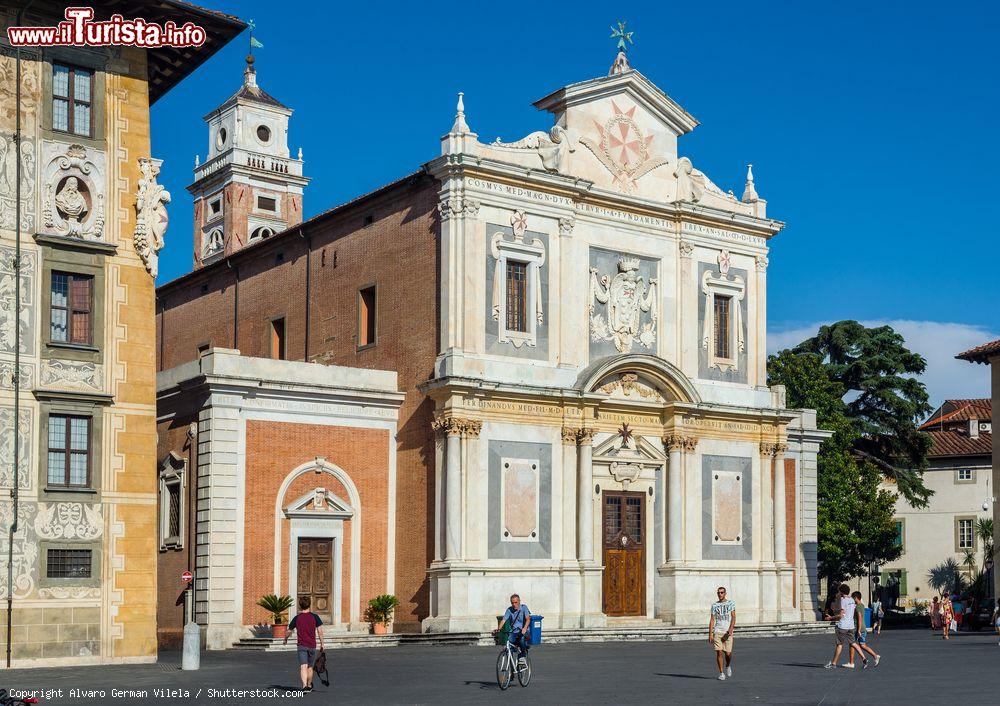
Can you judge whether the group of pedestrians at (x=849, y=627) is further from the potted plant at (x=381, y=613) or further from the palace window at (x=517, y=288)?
the palace window at (x=517, y=288)

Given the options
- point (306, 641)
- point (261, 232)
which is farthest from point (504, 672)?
point (261, 232)

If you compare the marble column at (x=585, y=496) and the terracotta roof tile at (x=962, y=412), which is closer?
the marble column at (x=585, y=496)

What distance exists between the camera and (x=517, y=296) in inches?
1545

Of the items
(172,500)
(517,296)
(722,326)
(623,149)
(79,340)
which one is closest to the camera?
(79,340)

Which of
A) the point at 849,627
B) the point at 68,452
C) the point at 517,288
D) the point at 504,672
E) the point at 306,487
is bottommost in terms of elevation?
the point at 504,672

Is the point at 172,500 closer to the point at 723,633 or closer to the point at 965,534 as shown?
the point at 723,633

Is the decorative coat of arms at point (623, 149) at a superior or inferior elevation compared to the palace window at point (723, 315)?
superior

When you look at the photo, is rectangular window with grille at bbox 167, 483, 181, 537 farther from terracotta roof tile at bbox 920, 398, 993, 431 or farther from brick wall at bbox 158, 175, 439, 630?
terracotta roof tile at bbox 920, 398, 993, 431

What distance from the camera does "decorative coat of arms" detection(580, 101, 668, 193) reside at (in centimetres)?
4169

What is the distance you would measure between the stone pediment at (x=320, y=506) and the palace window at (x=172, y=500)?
275 centimetres

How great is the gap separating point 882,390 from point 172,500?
124 feet

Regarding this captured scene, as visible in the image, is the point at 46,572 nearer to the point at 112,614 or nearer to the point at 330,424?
the point at 112,614

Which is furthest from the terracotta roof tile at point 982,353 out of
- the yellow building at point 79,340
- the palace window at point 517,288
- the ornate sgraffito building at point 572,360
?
the yellow building at point 79,340

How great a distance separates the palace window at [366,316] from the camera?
4153cm
